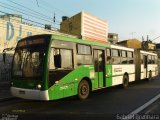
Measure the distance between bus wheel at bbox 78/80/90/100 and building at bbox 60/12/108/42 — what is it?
1722cm

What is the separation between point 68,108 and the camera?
414 inches

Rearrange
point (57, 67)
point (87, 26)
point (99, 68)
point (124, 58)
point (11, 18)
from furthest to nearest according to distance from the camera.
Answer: point (87, 26) → point (11, 18) → point (124, 58) → point (99, 68) → point (57, 67)

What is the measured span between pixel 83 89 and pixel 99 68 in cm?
197

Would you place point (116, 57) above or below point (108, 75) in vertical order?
above

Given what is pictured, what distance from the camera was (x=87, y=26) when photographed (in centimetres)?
3228

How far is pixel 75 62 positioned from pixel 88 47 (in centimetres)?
159

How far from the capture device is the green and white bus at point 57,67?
1052cm

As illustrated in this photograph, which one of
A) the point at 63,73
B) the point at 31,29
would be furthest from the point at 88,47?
the point at 31,29

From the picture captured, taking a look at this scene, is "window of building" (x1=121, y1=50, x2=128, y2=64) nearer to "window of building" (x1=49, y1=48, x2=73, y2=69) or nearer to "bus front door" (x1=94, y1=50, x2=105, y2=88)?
"bus front door" (x1=94, y1=50, x2=105, y2=88)

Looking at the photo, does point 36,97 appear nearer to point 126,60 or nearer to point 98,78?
point 98,78

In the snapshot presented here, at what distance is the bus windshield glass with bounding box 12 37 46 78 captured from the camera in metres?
10.6

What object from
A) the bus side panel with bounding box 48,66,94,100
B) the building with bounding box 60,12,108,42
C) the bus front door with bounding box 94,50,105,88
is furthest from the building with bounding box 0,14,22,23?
the bus side panel with bounding box 48,66,94,100

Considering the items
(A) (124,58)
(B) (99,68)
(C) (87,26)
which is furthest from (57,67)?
(C) (87,26)

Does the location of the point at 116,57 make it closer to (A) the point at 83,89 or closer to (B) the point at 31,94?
(A) the point at 83,89
